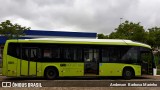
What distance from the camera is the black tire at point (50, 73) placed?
24.6 meters

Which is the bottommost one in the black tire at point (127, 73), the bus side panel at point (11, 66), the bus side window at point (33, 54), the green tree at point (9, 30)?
the black tire at point (127, 73)

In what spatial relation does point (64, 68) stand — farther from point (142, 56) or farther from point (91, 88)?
point (91, 88)

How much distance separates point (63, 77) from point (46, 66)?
208 cm

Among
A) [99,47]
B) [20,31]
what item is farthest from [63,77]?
[20,31]

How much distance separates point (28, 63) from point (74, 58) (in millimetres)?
3088

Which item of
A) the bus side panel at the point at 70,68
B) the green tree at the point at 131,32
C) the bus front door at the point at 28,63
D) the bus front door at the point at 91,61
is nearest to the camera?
the bus front door at the point at 28,63

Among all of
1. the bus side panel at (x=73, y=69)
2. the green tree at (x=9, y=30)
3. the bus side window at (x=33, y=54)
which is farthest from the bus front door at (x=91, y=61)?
the green tree at (x=9, y=30)

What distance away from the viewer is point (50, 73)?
80.9 feet

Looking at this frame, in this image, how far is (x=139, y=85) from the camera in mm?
17734

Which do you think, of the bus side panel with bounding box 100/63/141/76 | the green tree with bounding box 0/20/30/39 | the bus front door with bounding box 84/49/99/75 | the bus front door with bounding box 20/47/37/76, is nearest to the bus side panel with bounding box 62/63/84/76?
the bus front door with bounding box 84/49/99/75

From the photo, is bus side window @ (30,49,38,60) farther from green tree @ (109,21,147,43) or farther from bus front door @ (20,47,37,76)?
green tree @ (109,21,147,43)

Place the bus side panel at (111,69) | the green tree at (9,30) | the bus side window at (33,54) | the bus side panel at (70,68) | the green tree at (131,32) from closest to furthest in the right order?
the bus side window at (33,54)
the bus side panel at (70,68)
the bus side panel at (111,69)
the green tree at (9,30)
the green tree at (131,32)

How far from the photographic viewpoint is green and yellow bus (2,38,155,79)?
24.1m

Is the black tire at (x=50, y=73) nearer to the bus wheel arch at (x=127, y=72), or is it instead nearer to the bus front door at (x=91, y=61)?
the bus front door at (x=91, y=61)
